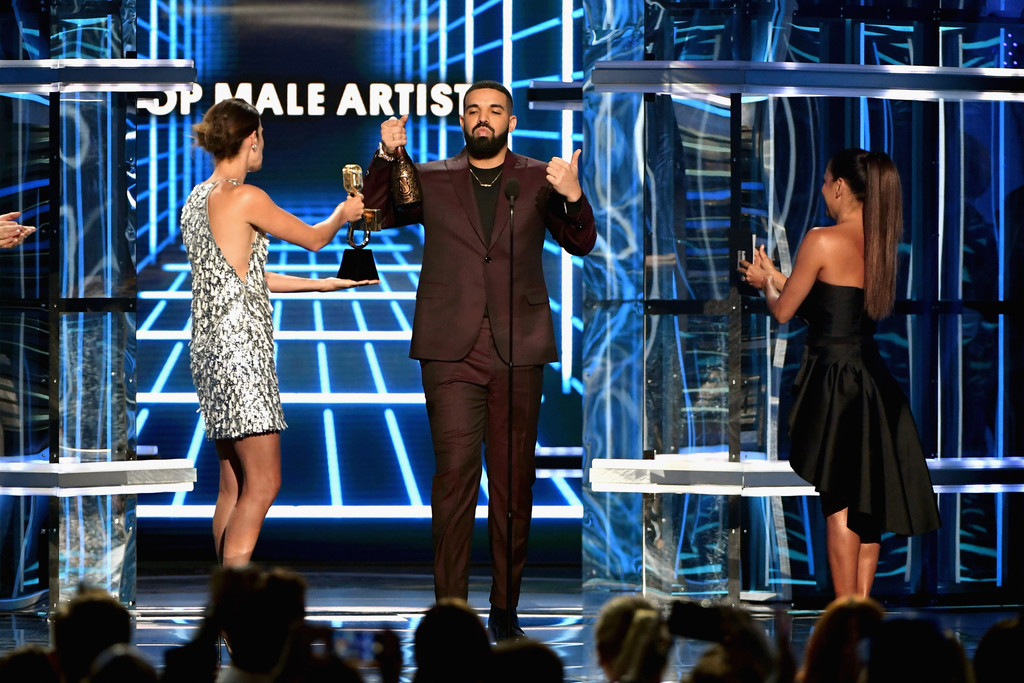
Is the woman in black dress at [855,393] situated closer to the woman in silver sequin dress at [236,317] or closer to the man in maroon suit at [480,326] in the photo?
the man in maroon suit at [480,326]

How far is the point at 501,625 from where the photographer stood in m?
4.55

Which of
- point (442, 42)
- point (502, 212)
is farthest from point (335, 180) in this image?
point (502, 212)

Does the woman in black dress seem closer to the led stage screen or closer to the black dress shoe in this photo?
the black dress shoe

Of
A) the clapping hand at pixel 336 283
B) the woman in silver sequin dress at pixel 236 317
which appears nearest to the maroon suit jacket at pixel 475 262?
the clapping hand at pixel 336 283

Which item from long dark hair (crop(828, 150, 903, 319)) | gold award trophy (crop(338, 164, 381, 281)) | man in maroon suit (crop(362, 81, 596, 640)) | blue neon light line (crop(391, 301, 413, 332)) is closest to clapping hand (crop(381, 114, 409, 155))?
man in maroon suit (crop(362, 81, 596, 640))

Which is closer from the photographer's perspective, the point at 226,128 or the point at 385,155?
the point at 226,128

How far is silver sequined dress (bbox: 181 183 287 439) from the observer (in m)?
4.33

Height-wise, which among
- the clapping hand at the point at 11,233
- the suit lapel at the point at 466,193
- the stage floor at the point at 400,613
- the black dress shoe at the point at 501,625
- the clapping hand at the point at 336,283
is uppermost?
the suit lapel at the point at 466,193

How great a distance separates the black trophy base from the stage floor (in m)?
1.10

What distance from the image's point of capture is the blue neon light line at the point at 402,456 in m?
7.11

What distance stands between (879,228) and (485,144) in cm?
133

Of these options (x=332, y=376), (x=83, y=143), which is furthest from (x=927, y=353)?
(x=83, y=143)

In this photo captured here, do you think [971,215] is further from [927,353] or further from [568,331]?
[568,331]

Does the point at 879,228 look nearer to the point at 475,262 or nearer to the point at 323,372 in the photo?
the point at 475,262
